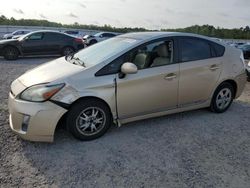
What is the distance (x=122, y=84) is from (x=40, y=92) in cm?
113

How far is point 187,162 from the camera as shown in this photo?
131 inches

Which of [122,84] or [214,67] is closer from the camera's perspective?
[122,84]

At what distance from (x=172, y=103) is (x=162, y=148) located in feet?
3.27

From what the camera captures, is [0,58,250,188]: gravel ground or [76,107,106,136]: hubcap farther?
[76,107,106,136]: hubcap

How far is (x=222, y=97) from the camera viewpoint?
16.7 ft

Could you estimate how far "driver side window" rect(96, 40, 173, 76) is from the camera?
12.7ft

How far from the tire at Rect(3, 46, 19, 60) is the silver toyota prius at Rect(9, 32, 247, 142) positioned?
8.59m

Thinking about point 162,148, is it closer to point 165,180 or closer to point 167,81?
point 165,180

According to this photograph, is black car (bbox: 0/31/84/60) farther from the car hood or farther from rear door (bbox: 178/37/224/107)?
rear door (bbox: 178/37/224/107)

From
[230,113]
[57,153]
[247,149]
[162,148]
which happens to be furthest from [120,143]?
[230,113]

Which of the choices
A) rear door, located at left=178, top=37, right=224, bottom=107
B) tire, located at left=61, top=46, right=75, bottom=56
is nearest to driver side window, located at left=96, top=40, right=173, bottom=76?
rear door, located at left=178, top=37, right=224, bottom=107

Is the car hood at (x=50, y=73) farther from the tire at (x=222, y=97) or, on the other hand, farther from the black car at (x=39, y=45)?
the black car at (x=39, y=45)

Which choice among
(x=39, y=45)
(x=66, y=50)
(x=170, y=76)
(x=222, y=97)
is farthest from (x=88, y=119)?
(x=66, y=50)

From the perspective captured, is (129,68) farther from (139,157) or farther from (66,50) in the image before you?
(66,50)
